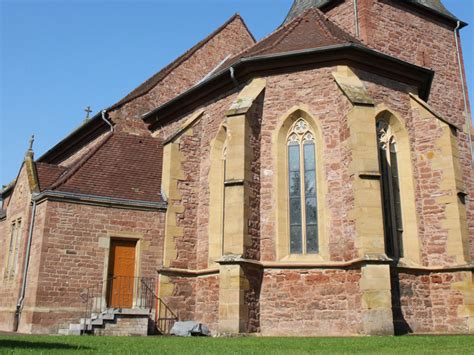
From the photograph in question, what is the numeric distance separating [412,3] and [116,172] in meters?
13.5

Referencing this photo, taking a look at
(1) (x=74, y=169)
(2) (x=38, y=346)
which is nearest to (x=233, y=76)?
(1) (x=74, y=169)

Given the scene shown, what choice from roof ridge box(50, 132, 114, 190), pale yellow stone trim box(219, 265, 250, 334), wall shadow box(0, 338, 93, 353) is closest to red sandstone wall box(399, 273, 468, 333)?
pale yellow stone trim box(219, 265, 250, 334)

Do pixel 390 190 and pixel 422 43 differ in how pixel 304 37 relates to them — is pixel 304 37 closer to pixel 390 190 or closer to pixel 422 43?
pixel 390 190

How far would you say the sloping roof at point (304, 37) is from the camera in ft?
47.9

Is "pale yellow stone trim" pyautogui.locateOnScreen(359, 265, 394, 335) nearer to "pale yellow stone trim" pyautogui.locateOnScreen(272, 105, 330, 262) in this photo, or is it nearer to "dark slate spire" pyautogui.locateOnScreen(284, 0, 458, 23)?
"pale yellow stone trim" pyautogui.locateOnScreen(272, 105, 330, 262)

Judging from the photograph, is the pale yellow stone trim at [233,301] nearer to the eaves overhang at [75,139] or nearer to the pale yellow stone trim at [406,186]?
the pale yellow stone trim at [406,186]

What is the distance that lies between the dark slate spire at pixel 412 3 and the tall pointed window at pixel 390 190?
7.75 m

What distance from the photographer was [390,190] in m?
14.2

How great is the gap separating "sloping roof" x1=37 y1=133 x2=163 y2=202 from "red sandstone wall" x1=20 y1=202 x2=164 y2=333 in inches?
25.0

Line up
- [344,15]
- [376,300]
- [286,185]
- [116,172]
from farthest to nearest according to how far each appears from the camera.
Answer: [344,15], [116,172], [286,185], [376,300]

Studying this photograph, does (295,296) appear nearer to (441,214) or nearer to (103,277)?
(441,214)

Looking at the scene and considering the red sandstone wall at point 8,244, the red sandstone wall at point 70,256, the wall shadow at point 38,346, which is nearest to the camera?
the wall shadow at point 38,346

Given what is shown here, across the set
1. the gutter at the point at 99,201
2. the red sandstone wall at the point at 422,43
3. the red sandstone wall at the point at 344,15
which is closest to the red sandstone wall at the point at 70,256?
the gutter at the point at 99,201

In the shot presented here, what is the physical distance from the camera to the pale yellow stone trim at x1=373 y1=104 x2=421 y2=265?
13930 mm
